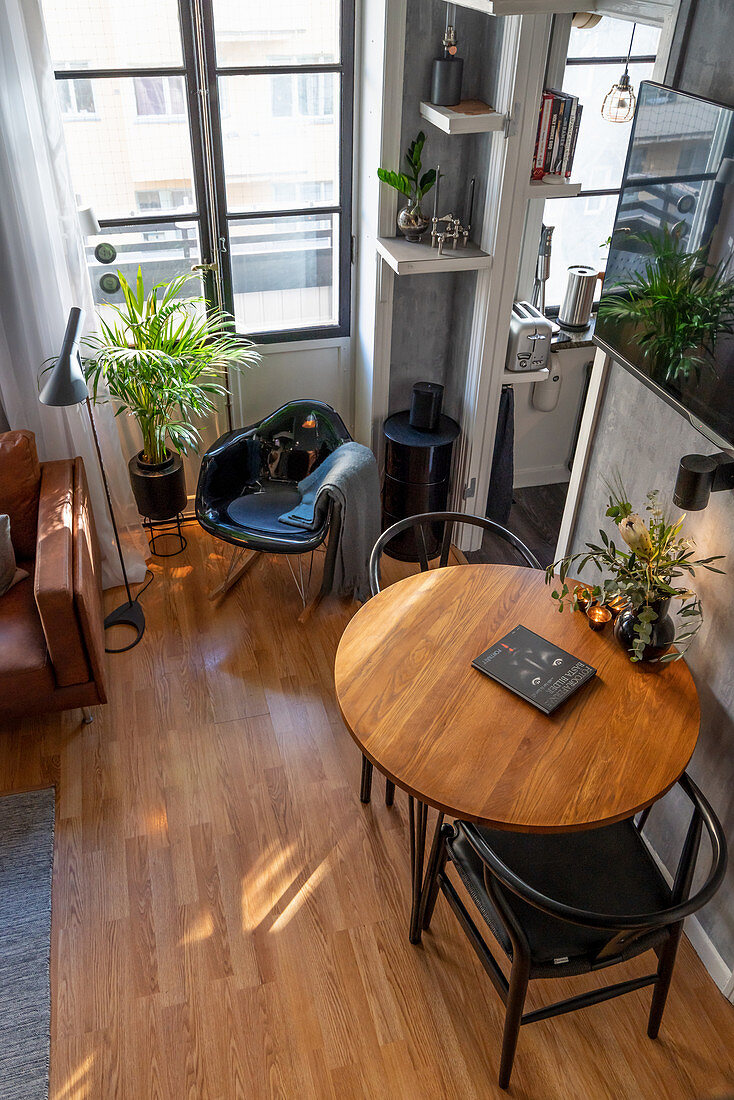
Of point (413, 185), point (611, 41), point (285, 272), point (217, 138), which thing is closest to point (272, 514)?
point (285, 272)

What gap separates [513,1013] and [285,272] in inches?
118

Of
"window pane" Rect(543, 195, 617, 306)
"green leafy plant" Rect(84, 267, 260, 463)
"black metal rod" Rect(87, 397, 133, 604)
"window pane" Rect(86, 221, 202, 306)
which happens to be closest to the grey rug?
"black metal rod" Rect(87, 397, 133, 604)

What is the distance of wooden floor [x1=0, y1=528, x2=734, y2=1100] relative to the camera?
6.98 feet

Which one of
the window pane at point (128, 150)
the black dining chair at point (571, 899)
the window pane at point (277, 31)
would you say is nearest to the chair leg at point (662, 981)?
the black dining chair at point (571, 899)

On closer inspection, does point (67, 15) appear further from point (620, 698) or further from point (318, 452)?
point (620, 698)

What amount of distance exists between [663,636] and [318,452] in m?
1.94

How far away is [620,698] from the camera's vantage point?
205 centimetres

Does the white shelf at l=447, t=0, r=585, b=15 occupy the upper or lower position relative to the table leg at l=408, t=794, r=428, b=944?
upper

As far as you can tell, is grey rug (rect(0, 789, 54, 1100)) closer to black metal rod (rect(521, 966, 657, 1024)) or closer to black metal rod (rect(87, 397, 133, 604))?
black metal rod (rect(87, 397, 133, 604))

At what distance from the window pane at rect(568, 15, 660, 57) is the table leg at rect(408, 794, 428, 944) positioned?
9.66ft

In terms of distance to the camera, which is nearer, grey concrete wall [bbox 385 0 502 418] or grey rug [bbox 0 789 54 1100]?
grey rug [bbox 0 789 54 1100]

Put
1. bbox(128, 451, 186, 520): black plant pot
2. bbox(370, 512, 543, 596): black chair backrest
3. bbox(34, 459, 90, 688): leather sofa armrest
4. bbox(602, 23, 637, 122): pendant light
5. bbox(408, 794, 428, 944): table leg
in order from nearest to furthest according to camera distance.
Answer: bbox(408, 794, 428, 944): table leg
bbox(370, 512, 543, 596): black chair backrest
bbox(34, 459, 90, 688): leather sofa armrest
bbox(602, 23, 637, 122): pendant light
bbox(128, 451, 186, 520): black plant pot

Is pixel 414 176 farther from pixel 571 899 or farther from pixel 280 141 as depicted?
pixel 571 899

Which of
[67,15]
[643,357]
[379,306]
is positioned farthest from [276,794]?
[67,15]
